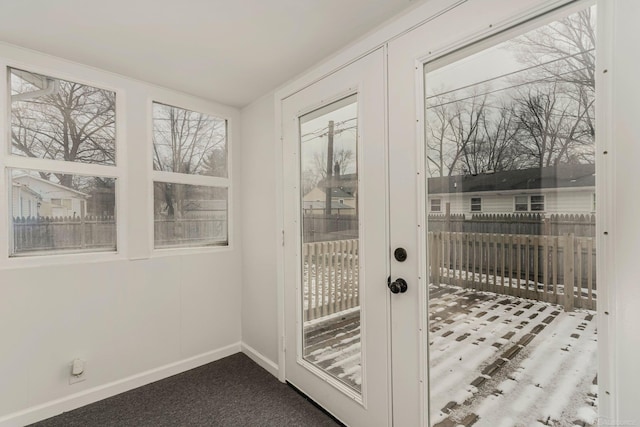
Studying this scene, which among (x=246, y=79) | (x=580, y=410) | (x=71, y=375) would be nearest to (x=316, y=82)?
(x=246, y=79)

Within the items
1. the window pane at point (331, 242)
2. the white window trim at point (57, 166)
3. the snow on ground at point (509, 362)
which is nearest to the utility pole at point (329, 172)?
the window pane at point (331, 242)

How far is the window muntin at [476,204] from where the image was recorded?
1.27 m

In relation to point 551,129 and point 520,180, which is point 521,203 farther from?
point 551,129

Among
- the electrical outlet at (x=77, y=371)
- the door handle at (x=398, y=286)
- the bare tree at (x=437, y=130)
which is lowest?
the electrical outlet at (x=77, y=371)

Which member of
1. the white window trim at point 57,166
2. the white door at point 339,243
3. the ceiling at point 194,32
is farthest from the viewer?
the white window trim at point 57,166

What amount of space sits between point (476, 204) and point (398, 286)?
0.54m

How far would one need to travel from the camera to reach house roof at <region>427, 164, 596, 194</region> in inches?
39.2

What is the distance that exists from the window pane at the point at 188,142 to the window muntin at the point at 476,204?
2186 mm

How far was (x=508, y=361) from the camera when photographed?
3.81 feet

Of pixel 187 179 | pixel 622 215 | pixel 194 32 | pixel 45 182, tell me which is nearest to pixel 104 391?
pixel 45 182

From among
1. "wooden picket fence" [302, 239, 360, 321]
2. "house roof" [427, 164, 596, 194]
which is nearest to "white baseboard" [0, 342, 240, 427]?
"wooden picket fence" [302, 239, 360, 321]

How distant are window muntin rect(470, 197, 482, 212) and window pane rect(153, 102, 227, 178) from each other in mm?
2186

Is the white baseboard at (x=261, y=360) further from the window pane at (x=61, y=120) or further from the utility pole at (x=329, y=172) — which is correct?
the window pane at (x=61, y=120)

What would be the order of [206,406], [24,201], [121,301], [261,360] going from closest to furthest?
[24,201] < [206,406] < [121,301] < [261,360]
